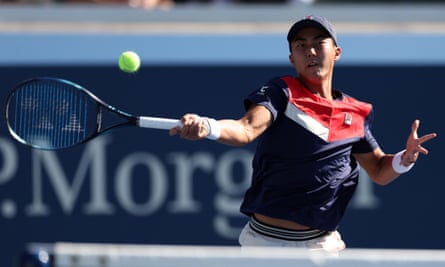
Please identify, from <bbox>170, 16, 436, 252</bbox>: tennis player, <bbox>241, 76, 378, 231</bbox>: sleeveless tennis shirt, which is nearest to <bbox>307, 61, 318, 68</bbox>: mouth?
<bbox>170, 16, 436, 252</bbox>: tennis player

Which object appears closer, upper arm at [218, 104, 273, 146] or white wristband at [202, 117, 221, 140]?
white wristband at [202, 117, 221, 140]

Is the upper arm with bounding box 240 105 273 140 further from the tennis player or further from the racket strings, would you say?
the racket strings

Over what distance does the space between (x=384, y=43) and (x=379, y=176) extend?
1.96m

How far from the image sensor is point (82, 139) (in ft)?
16.0

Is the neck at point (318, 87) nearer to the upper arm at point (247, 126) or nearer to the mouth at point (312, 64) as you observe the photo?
the mouth at point (312, 64)

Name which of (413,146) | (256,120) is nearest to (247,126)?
(256,120)

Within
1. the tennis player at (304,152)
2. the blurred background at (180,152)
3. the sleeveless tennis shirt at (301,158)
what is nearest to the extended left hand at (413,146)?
the tennis player at (304,152)

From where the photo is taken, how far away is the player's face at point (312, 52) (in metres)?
4.72

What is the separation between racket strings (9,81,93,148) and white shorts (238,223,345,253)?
817 mm

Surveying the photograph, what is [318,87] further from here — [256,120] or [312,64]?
[256,120]

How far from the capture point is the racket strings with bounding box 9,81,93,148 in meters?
4.88

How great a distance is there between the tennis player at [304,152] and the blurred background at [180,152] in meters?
1.94

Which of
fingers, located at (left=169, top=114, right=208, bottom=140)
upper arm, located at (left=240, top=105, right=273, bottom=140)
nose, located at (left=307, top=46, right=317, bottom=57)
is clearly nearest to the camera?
fingers, located at (left=169, top=114, right=208, bottom=140)

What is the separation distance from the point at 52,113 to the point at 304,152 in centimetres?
110
